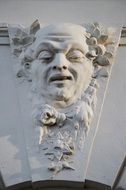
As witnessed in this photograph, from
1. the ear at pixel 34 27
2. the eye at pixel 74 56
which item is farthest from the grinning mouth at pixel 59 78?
the ear at pixel 34 27

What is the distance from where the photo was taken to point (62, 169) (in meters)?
4.83

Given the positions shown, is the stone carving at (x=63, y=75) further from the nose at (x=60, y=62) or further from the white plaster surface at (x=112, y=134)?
the white plaster surface at (x=112, y=134)

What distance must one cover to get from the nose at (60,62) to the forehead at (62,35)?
101mm

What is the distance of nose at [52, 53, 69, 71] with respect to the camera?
5.12 m

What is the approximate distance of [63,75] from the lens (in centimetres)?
512

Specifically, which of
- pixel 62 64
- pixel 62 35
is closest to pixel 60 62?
pixel 62 64

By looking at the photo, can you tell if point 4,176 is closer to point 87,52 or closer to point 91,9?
point 87,52

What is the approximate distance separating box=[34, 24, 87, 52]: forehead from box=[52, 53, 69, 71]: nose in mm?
101

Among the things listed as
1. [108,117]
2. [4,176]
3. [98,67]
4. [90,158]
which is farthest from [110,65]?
[4,176]

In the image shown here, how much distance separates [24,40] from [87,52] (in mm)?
537

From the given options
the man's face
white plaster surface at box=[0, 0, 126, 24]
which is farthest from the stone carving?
white plaster surface at box=[0, 0, 126, 24]

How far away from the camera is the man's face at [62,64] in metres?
5.13

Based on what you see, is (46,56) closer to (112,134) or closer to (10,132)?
(10,132)

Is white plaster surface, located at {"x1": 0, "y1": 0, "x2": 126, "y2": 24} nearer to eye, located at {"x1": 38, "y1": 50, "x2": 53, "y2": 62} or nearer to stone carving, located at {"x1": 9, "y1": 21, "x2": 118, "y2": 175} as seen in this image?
stone carving, located at {"x1": 9, "y1": 21, "x2": 118, "y2": 175}
